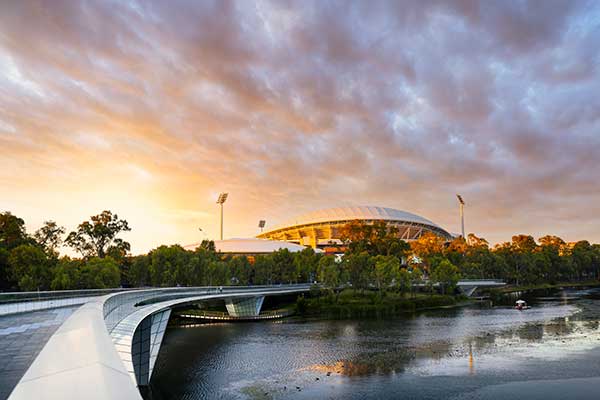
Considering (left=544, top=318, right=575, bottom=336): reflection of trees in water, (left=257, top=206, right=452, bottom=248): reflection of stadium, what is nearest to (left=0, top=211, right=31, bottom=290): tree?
(left=544, top=318, right=575, bottom=336): reflection of trees in water

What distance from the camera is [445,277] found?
8881 cm

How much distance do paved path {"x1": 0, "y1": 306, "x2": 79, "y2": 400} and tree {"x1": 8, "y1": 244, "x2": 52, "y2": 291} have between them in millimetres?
38193

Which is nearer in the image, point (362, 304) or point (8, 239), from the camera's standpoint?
point (8, 239)

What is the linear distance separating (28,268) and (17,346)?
157ft

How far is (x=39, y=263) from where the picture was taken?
2121 inches

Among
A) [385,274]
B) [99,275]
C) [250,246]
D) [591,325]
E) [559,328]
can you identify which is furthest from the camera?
[250,246]

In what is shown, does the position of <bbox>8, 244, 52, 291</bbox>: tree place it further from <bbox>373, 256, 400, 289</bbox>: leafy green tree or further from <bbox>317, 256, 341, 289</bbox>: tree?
<bbox>373, 256, 400, 289</bbox>: leafy green tree

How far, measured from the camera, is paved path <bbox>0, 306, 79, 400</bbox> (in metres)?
7.97

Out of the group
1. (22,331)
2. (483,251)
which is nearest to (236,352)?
(22,331)

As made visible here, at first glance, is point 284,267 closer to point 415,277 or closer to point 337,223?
point 415,277

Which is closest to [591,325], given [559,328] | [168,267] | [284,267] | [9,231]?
[559,328]

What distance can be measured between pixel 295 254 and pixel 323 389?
68.2 metres

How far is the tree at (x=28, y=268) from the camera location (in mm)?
51531

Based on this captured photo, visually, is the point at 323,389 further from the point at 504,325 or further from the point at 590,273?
the point at 590,273
